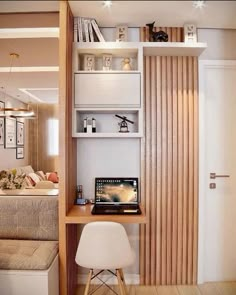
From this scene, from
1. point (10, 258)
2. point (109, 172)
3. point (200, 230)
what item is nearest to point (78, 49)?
point (109, 172)

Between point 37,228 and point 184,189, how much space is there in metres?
1.45

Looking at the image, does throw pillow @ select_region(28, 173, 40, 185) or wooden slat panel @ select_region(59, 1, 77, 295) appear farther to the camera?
throw pillow @ select_region(28, 173, 40, 185)

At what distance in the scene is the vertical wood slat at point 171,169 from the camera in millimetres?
2600

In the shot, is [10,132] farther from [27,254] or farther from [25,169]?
[27,254]

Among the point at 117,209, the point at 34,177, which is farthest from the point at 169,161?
the point at 34,177

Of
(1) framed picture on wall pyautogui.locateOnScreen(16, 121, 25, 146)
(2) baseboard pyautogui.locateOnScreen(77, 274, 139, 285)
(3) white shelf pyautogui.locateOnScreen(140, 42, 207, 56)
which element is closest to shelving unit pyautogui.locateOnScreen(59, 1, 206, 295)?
(3) white shelf pyautogui.locateOnScreen(140, 42, 207, 56)

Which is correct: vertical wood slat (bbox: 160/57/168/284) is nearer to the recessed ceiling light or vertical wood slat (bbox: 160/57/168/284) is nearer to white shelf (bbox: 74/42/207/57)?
white shelf (bbox: 74/42/207/57)

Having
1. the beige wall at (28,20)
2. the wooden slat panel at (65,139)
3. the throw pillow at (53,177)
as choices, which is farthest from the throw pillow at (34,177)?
the beige wall at (28,20)

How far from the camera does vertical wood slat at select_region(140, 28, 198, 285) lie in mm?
2600

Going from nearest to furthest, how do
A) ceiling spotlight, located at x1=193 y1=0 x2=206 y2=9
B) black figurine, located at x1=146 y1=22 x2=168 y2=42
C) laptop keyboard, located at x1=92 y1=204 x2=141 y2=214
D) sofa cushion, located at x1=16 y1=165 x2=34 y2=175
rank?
ceiling spotlight, located at x1=193 y1=0 x2=206 y2=9 < laptop keyboard, located at x1=92 y1=204 x2=141 y2=214 < black figurine, located at x1=146 y1=22 x2=168 y2=42 < sofa cushion, located at x1=16 y1=165 x2=34 y2=175

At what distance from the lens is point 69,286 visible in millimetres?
2293

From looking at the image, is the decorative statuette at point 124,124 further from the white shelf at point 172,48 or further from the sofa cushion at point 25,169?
the sofa cushion at point 25,169

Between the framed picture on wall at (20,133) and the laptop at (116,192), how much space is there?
0.85m

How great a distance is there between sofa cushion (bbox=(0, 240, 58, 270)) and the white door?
61.0 inches
